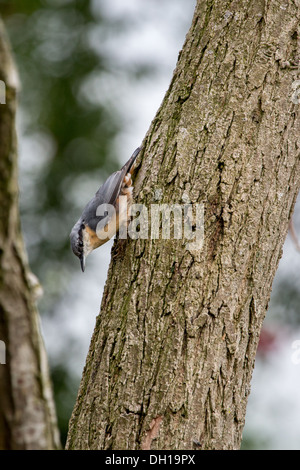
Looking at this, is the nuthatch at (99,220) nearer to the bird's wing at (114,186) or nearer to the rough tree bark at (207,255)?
the bird's wing at (114,186)

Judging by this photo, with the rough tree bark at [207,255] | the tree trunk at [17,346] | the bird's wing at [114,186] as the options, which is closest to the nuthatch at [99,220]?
the bird's wing at [114,186]

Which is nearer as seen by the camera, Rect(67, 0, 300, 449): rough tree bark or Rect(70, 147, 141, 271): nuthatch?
Rect(67, 0, 300, 449): rough tree bark

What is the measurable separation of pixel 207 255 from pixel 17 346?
0.93 meters

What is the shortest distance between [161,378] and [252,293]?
48 centimetres

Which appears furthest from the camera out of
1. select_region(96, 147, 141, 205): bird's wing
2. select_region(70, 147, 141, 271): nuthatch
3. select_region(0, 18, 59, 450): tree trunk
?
select_region(70, 147, 141, 271): nuthatch

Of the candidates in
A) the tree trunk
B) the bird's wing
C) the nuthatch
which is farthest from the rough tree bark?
the nuthatch

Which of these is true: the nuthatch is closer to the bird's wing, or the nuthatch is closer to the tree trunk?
the bird's wing

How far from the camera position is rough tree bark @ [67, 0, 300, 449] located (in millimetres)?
1877

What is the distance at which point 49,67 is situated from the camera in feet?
14.6

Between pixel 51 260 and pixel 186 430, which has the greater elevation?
pixel 51 260

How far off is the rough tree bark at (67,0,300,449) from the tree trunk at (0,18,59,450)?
582mm

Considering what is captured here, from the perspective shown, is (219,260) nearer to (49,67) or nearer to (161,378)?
(161,378)
